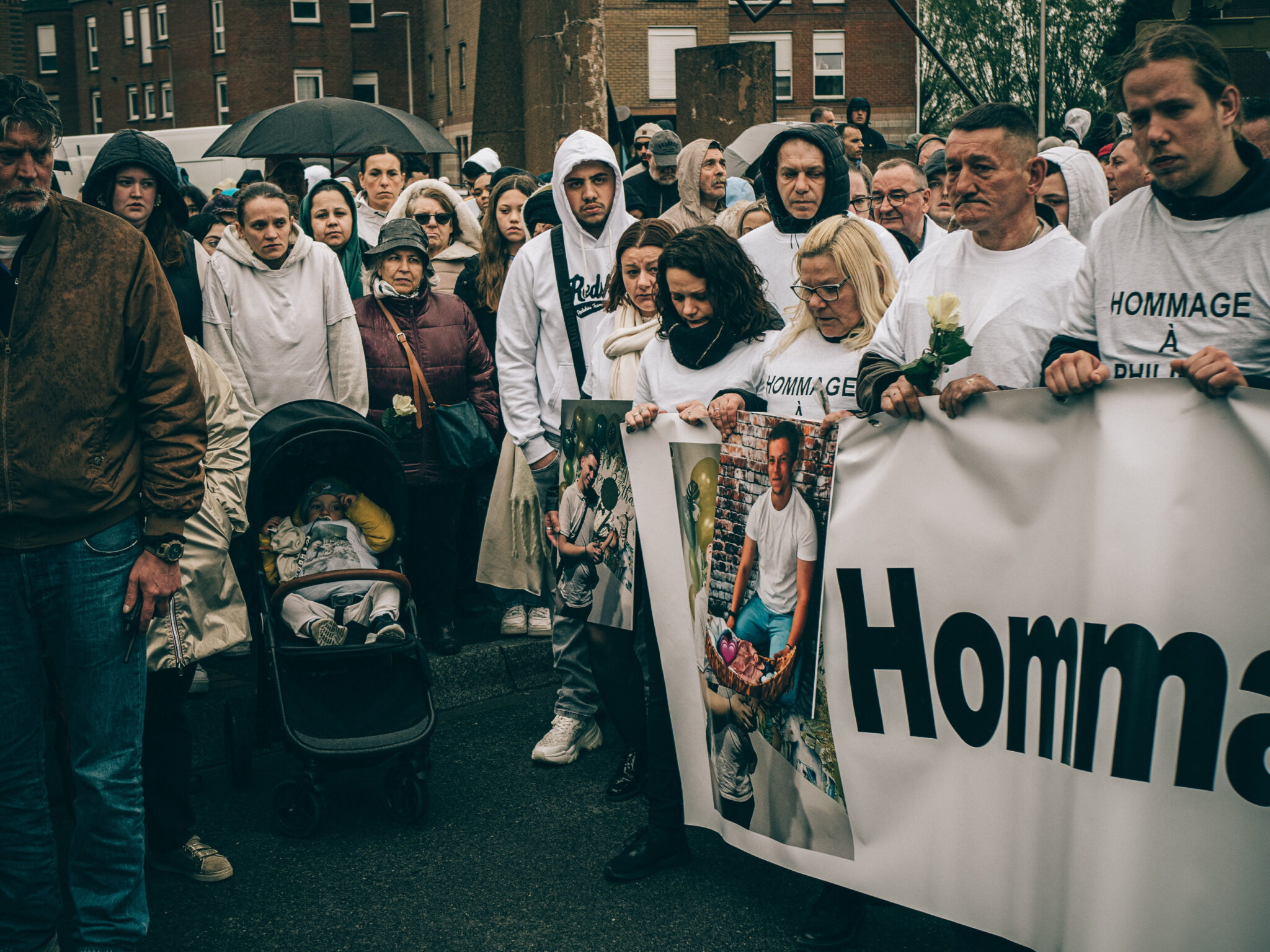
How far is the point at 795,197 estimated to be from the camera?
503 centimetres

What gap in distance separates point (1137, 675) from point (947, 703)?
537 millimetres

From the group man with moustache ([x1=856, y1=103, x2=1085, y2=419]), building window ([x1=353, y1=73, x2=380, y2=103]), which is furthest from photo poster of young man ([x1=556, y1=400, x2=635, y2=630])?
building window ([x1=353, y1=73, x2=380, y2=103])

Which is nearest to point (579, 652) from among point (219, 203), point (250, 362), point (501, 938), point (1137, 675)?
point (501, 938)

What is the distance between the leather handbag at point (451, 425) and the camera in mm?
6000

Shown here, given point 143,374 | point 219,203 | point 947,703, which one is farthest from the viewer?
point 219,203

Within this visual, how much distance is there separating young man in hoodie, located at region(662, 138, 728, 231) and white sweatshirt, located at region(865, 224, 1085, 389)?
15.1 ft

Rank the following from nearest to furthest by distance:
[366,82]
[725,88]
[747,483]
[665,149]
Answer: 1. [747,483]
2. [665,149]
3. [725,88]
4. [366,82]

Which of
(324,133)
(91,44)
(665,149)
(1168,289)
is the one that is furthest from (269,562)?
(91,44)

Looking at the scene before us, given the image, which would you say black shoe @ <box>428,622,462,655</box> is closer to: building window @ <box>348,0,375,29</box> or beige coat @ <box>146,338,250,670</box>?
beige coat @ <box>146,338,250,670</box>

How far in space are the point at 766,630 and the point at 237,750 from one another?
96.0 inches

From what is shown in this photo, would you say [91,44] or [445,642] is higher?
[91,44]

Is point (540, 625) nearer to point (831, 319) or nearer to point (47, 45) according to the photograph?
point (831, 319)

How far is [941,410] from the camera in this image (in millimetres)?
3232

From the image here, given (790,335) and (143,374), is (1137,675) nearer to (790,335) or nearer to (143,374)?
(790,335)
